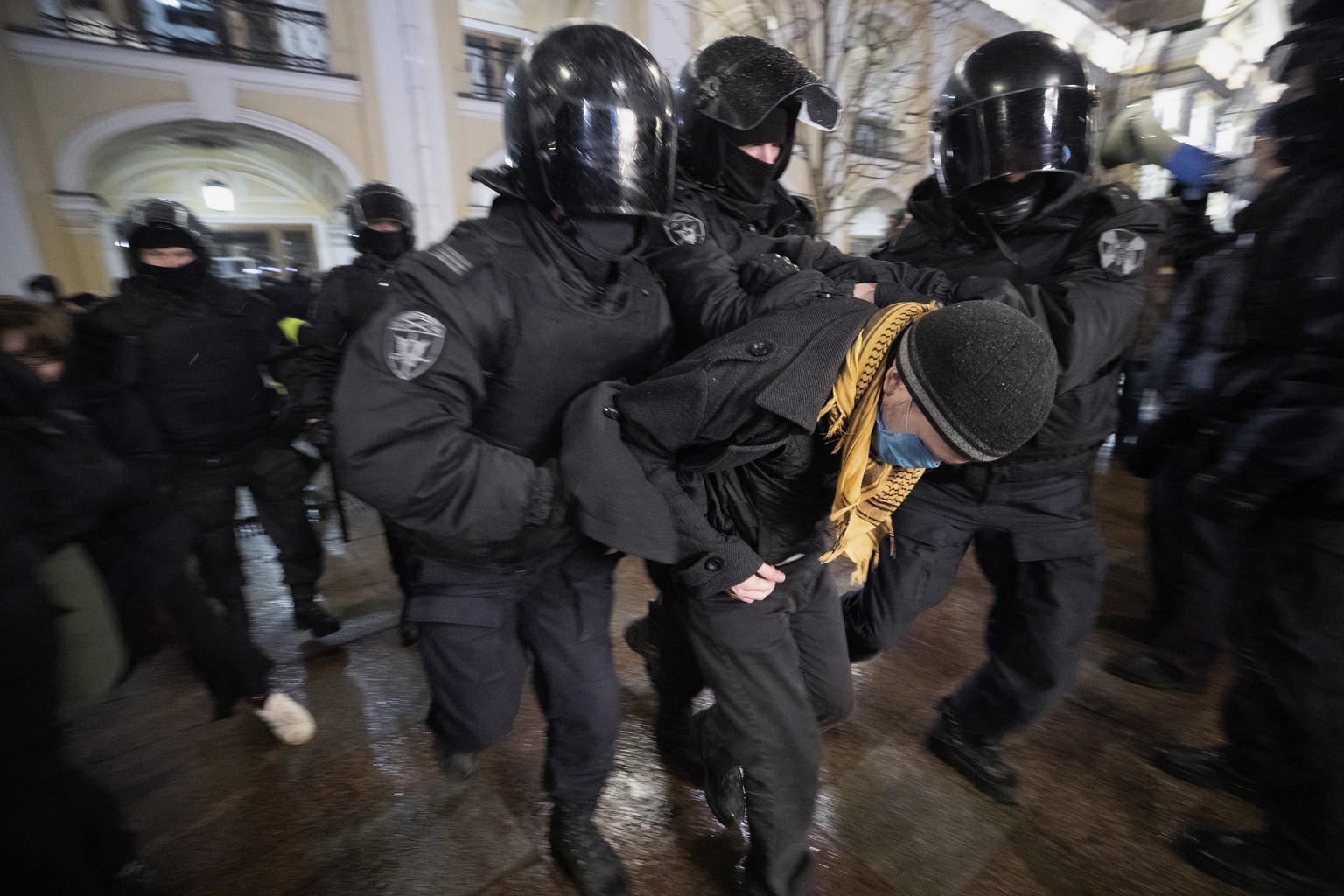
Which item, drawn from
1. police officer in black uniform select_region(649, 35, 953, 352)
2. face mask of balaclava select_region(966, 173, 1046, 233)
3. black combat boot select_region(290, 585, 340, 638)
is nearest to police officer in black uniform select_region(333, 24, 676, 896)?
police officer in black uniform select_region(649, 35, 953, 352)

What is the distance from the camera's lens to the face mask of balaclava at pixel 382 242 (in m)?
3.04

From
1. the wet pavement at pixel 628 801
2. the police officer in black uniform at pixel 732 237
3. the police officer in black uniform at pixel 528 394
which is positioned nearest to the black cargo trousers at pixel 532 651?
the police officer in black uniform at pixel 528 394

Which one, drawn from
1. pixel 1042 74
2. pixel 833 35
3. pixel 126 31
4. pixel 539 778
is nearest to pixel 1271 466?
pixel 1042 74

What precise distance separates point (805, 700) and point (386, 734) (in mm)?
1650

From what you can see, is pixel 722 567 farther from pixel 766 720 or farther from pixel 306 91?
pixel 306 91

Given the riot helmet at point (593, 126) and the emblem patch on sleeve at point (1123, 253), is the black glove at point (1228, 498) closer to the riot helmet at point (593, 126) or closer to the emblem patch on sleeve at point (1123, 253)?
the emblem patch on sleeve at point (1123, 253)

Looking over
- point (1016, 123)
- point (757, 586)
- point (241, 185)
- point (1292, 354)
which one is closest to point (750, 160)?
point (1016, 123)

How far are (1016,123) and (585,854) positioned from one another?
2282mm

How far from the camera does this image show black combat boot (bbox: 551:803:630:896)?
1.67m

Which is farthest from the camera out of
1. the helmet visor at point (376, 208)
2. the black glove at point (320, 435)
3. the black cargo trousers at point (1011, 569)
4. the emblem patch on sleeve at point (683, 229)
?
the helmet visor at point (376, 208)

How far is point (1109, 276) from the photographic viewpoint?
5.11 feet

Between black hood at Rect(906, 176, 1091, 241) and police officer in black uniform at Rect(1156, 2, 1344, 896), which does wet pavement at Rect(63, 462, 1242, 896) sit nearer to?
police officer in black uniform at Rect(1156, 2, 1344, 896)

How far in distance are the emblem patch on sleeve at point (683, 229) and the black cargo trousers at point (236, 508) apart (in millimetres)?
2209

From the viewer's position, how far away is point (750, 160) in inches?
79.0
